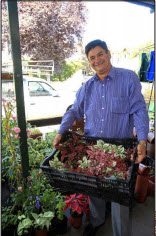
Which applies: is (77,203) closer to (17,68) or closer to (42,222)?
(42,222)

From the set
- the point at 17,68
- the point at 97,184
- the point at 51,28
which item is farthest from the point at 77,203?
the point at 51,28

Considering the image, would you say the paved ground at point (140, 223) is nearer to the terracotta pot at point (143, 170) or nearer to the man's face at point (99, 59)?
the terracotta pot at point (143, 170)

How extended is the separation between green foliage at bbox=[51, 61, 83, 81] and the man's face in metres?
1.66

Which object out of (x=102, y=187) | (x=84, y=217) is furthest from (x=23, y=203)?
(x=102, y=187)

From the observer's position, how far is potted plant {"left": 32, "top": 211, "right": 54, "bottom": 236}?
1410mm

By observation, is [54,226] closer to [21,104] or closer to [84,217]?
[84,217]

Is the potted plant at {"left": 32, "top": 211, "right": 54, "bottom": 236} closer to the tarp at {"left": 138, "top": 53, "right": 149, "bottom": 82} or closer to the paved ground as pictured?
the paved ground

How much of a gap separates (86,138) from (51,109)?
7.63 feet

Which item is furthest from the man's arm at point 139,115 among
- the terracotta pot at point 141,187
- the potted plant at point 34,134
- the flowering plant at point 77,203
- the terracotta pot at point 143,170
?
the potted plant at point 34,134

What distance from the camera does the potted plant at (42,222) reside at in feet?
4.63

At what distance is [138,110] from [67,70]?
6.69 feet

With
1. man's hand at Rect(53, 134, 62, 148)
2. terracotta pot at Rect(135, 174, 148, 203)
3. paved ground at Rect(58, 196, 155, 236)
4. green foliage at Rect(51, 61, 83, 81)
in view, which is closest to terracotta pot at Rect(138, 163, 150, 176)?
terracotta pot at Rect(135, 174, 148, 203)

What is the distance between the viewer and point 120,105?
140 cm

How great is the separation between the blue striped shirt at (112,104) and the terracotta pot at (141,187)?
87cm
